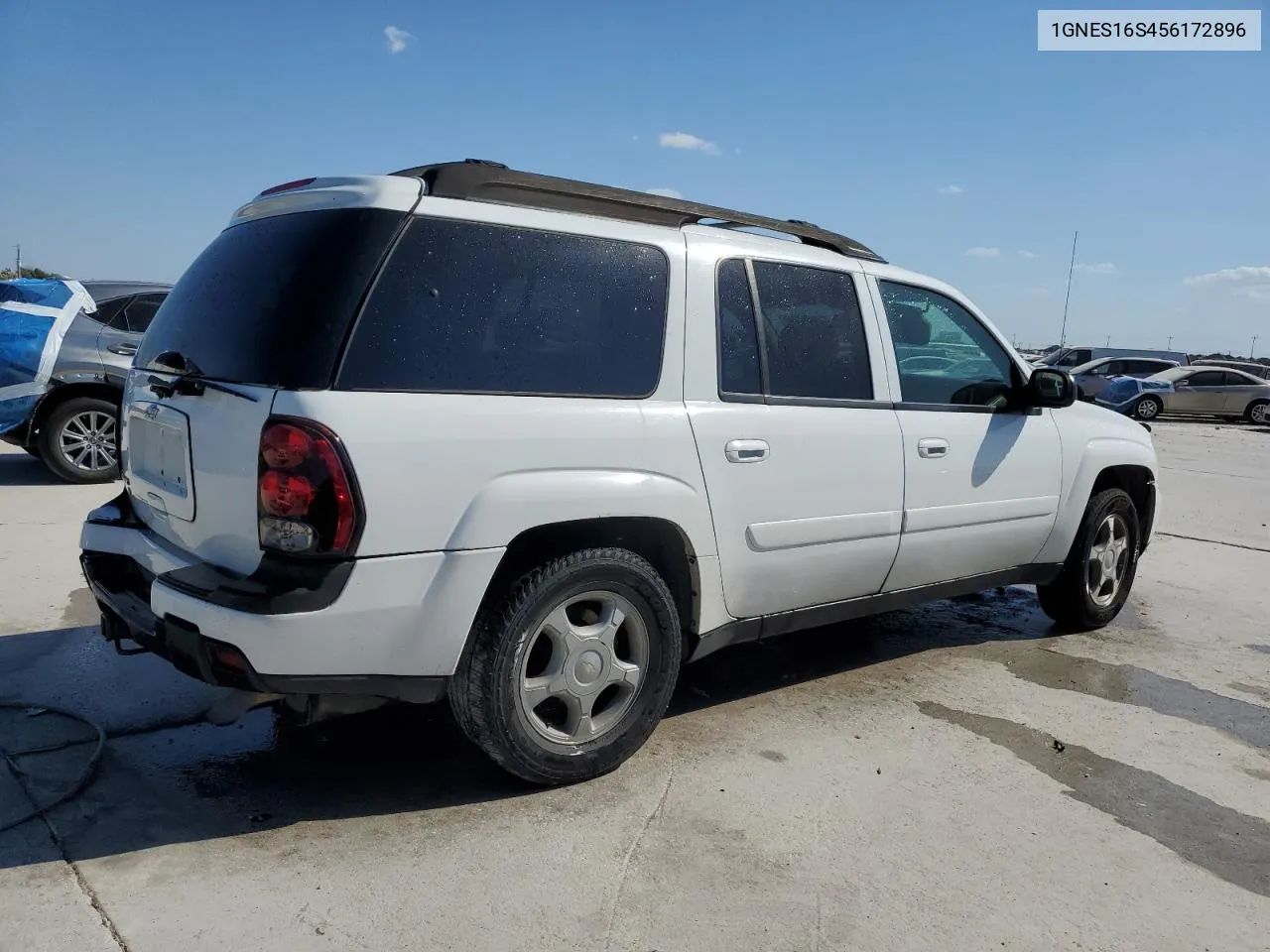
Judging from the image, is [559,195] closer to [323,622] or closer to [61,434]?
[323,622]

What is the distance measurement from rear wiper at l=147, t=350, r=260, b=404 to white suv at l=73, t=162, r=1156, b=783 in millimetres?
14

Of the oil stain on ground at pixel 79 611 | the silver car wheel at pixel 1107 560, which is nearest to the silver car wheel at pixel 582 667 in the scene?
the oil stain on ground at pixel 79 611

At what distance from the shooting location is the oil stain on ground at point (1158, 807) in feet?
10.0

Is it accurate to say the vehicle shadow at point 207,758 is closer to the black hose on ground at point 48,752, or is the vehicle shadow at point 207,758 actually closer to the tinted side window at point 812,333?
the black hose on ground at point 48,752

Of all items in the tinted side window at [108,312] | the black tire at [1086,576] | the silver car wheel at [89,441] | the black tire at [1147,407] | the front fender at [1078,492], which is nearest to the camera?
the front fender at [1078,492]

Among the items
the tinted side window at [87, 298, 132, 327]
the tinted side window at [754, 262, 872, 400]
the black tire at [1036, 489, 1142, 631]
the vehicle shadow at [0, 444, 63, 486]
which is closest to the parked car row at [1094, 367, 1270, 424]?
the black tire at [1036, 489, 1142, 631]

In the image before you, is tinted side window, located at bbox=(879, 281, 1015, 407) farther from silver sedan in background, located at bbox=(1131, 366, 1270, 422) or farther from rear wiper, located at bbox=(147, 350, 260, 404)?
silver sedan in background, located at bbox=(1131, 366, 1270, 422)

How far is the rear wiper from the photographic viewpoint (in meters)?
2.90

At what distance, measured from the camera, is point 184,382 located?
9.88 ft

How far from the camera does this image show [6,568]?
5.65 meters

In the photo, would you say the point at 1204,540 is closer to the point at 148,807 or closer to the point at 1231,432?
the point at 148,807

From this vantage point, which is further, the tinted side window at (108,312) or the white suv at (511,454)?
the tinted side window at (108,312)

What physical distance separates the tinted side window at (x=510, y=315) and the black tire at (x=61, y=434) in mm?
6370

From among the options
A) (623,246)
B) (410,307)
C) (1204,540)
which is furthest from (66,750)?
(1204,540)
